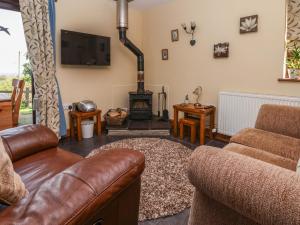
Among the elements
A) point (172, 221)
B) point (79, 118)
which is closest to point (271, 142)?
point (172, 221)

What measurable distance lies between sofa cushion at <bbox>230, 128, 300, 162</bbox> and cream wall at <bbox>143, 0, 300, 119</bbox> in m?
1.15

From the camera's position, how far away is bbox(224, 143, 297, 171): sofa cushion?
4.61ft

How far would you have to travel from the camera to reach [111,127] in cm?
376

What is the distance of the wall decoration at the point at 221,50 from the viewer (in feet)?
10.5

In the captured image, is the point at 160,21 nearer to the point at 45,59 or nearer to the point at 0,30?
the point at 45,59

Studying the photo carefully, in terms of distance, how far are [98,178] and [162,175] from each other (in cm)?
142

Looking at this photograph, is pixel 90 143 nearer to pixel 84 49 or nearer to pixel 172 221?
pixel 84 49

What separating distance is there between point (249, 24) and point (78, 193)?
3.03 meters

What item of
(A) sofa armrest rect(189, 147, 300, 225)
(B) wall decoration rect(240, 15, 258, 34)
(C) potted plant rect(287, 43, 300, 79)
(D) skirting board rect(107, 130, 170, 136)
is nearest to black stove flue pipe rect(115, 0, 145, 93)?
(D) skirting board rect(107, 130, 170, 136)

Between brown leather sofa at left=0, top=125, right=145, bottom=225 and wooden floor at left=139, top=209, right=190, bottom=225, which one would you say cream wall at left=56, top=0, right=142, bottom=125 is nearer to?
brown leather sofa at left=0, top=125, right=145, bottom=225

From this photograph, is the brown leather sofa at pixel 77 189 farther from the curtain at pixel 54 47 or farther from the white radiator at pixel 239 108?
the white radiator at pixel 239 108

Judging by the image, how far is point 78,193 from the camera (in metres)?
0.81

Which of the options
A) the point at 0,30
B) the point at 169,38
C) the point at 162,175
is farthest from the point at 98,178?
the point at 169,38

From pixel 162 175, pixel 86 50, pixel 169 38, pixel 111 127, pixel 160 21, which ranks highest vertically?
pixel 160 21
